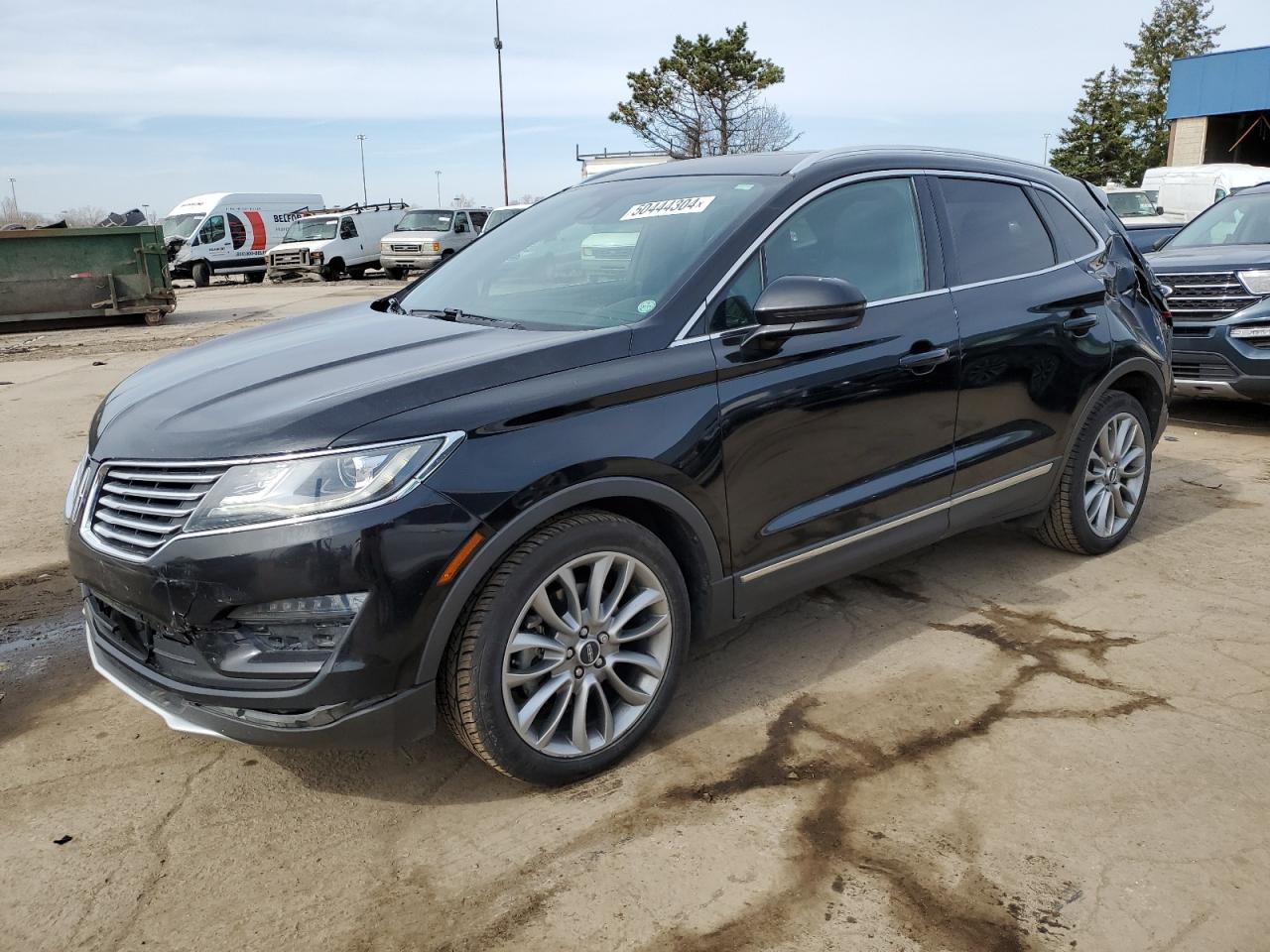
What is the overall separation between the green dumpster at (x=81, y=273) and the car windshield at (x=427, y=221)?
11.3 meters

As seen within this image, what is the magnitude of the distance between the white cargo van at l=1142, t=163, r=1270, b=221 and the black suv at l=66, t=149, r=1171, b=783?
2119cm

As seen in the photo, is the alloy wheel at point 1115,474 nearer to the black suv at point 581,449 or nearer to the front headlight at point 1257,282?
the black suv at point 581,449

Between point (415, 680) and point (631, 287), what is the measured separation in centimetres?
144

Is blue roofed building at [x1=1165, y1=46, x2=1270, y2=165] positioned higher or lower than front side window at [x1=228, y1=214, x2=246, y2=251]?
higher

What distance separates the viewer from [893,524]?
12.4ft

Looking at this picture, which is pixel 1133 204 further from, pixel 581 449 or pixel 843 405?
pixel 581 449

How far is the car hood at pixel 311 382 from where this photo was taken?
2.63 m

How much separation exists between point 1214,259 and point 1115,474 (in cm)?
394

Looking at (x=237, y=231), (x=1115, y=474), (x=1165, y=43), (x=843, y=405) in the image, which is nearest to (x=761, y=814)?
(x=843, y=405)

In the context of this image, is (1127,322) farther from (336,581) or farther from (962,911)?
(336,581)

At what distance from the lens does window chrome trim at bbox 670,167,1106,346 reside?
3201 millimetres

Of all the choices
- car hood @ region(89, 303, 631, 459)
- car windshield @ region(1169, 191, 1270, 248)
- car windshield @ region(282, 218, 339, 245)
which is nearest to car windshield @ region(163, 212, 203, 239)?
car windshield @ region(282, 218, 339, 245)

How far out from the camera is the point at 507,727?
280 centimetres

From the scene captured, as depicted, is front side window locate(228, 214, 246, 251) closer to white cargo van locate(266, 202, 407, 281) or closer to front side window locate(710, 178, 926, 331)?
white cargo van locate(266, 202, 407, 281)
